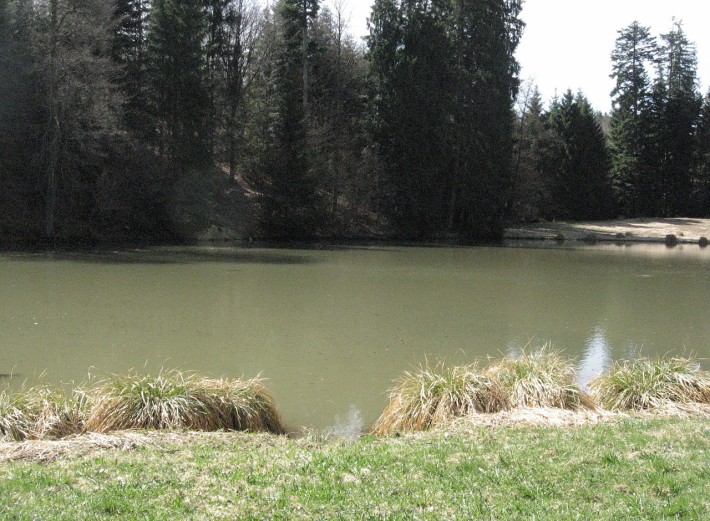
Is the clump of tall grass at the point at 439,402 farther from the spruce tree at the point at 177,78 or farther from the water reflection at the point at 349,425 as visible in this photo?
the spruce tree at the point at 177,78

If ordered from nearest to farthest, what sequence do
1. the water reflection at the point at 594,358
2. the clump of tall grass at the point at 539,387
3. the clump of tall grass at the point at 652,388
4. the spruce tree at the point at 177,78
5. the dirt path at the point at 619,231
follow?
the clump of tall grass at the point at 539,387
the clump of tall grass at the point at 652,388
the water reflection at the point at 594,358
the spruce tree at the point at 177,78
the dirt path at the point at 619,231

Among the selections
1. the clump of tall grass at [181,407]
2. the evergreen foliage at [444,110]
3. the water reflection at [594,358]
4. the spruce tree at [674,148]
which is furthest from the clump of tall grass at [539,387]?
the spruce tree at [674,148]

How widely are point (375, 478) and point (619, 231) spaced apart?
43.0 m

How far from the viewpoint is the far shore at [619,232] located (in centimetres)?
4244

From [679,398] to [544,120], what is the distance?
49.4m

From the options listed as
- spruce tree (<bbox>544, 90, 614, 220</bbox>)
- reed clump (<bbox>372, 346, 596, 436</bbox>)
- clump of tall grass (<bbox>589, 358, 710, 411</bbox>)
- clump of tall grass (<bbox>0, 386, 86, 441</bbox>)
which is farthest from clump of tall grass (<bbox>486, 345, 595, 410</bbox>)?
spruce tree (<bbox>544, 90, 614, 220</bbox>)

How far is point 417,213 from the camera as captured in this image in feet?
129

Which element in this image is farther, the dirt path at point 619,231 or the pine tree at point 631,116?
the pine tree at point 631,116

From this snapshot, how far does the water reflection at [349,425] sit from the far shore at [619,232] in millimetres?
36377

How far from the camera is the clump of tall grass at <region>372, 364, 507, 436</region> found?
6691 mm

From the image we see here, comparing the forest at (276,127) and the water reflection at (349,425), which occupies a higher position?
the forest at (276,127)

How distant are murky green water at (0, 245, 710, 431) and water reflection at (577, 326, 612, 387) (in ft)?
0.18

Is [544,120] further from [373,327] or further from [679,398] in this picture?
[679,398]

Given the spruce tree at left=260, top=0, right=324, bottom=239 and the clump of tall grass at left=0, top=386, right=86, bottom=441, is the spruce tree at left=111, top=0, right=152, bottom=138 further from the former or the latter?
the clump of tall grass at left=0, top=386, right=86, bottom=441
